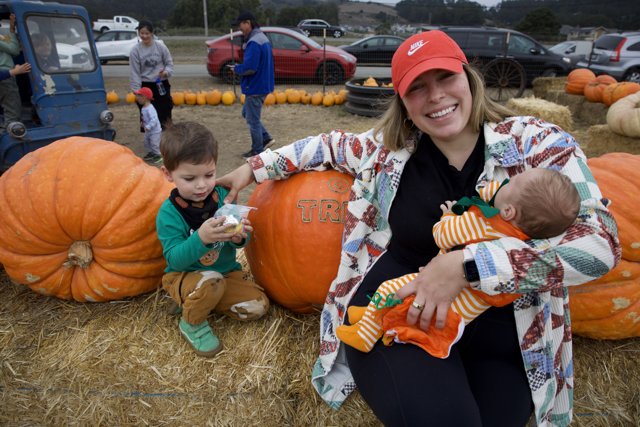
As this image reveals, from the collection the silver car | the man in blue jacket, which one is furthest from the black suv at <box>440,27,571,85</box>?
the man in blue jacket

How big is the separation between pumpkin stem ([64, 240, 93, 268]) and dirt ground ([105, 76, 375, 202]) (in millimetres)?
4380

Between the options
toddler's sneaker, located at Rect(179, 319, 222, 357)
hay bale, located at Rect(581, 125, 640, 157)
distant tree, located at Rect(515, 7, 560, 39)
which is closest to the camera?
toddler's sneaker, located at Rect(179, 319, 222, 357)

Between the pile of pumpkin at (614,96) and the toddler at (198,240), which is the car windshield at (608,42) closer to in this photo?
the pile of pumpkin at (614,96)

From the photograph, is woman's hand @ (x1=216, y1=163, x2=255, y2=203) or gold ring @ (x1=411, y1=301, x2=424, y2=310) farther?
woman's hand @ (x1=216, y1=163, x2=255, y2=203)

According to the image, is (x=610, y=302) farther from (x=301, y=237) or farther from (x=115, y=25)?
(x=115, y=25)

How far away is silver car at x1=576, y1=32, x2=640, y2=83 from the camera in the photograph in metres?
13.2

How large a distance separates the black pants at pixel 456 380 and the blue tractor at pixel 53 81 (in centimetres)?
531

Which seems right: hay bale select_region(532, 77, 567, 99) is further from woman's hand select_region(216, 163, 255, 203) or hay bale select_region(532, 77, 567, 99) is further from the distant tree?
the distant tree

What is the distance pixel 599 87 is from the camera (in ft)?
32.6

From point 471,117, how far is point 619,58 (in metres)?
14.9

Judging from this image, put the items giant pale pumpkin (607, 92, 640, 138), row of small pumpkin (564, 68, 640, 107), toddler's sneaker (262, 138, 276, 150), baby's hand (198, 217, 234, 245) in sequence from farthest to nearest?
row of small pumpkin (564, 68, 640, 107) → toddler's sneaker (262, 138, 276, 150) → giant pale pumpkin (607, 92, 640, 138) → baby's hand (198, 217, 234, 245)

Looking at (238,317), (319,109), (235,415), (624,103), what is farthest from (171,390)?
(319,109)

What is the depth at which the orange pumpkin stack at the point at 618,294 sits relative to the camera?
230cm

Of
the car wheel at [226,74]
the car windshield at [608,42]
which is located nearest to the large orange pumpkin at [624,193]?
the car wheel at [226,74]
